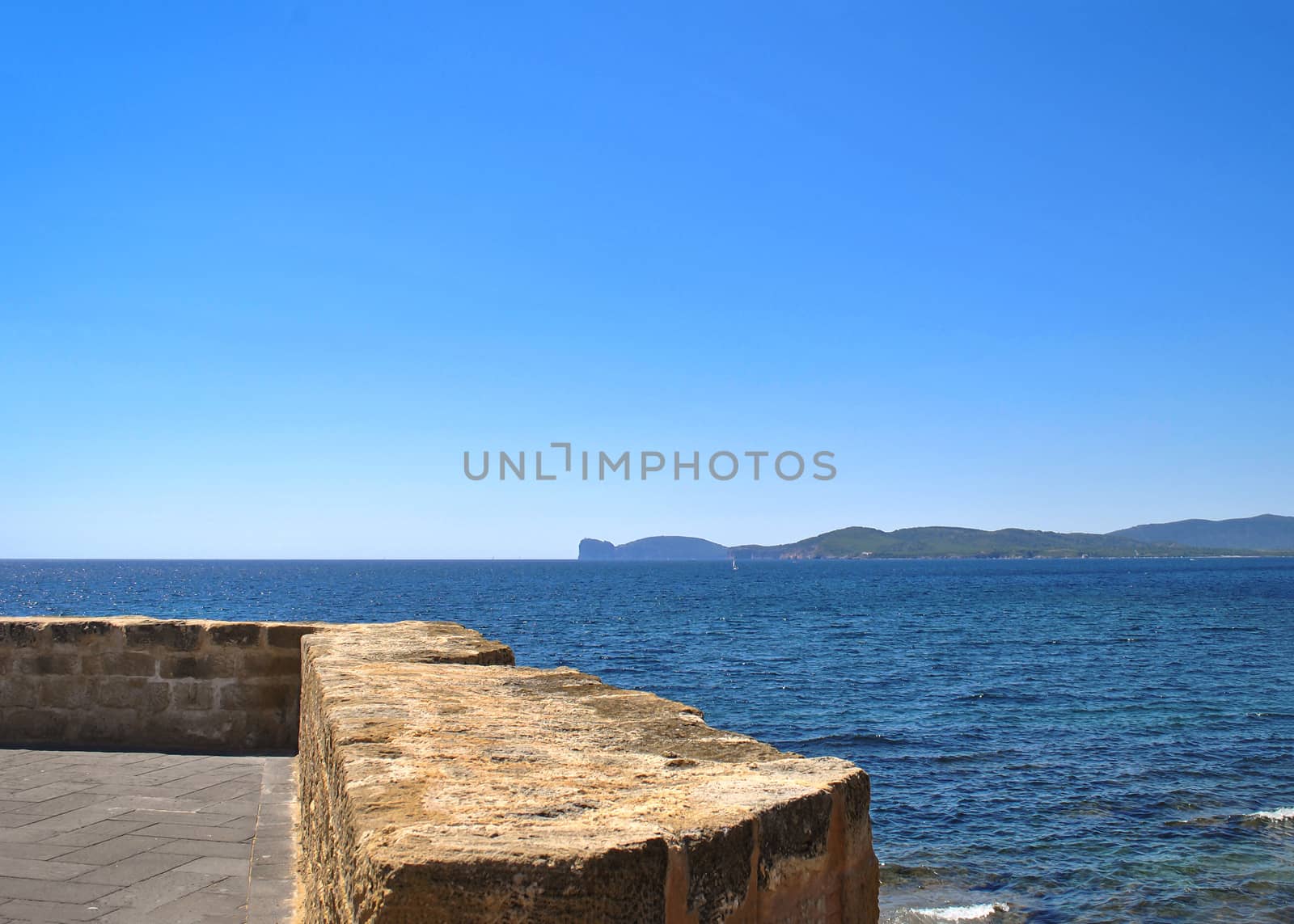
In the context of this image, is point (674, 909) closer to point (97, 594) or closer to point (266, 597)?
point (266, 597)

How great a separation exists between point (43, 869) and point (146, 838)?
1.64ft

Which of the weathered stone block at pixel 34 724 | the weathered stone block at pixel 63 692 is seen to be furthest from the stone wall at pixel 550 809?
the weathered stone block at pixel 34 724

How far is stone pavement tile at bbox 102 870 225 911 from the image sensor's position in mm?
3852

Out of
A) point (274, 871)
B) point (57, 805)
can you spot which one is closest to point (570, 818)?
point (274, 871)

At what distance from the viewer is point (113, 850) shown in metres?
4.49

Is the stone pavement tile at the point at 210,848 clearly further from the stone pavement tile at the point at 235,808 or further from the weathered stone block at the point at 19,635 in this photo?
the weathered stone block at the point at 19,635

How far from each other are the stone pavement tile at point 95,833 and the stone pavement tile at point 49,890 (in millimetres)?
454

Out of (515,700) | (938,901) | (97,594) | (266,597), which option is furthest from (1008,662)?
(97,594)

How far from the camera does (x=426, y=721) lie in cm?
301

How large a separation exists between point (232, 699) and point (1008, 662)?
28.6 metres

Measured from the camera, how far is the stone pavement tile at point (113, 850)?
14.3ft

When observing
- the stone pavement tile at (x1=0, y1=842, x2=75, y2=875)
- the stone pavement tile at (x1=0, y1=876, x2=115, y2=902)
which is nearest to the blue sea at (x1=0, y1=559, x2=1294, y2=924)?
the stone pavement tile at (x1=0, y1=842, x2=75, y2=875)

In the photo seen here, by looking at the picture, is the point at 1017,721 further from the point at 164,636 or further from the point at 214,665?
the point at 164,636

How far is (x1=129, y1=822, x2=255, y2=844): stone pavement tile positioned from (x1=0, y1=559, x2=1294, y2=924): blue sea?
7.77 metres
